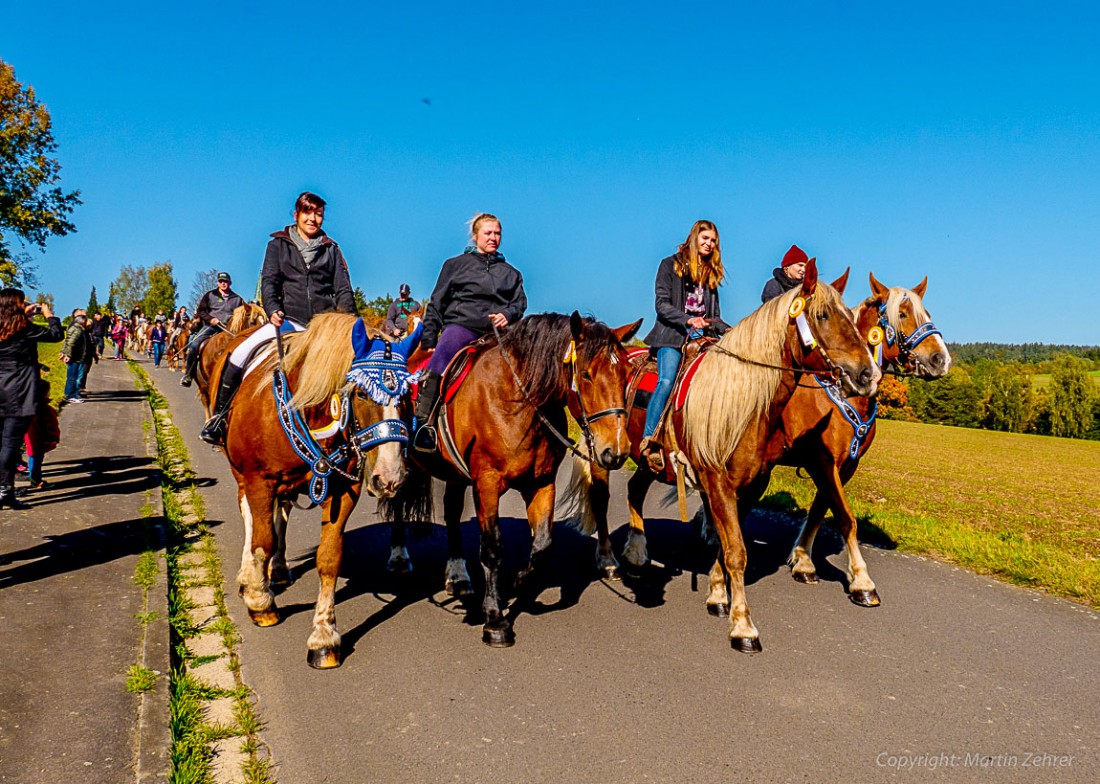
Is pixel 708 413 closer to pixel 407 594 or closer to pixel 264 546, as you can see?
pixel 407 594

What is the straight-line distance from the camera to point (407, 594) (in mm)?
6020

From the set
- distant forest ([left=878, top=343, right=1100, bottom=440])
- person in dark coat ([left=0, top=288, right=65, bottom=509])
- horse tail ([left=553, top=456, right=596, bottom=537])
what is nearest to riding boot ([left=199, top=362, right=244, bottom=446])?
horse tail ([left=553, top=456, right=596, bottom=537])

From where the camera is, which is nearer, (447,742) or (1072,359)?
(447,742)

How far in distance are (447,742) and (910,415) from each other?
7434 centimetres

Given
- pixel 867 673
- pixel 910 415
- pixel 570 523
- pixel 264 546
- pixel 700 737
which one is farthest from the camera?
pixel 910 415

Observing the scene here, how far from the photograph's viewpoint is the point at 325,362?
15.4 ft

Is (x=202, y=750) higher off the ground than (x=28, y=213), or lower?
lower

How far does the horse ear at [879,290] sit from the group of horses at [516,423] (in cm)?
114

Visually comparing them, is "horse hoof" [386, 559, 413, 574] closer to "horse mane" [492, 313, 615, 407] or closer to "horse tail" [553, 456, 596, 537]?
"horse tail" [553, 456, 596, 537]

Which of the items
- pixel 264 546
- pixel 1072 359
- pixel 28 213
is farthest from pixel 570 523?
pixel 1072 359

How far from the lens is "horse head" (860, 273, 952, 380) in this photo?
6410 millimetres

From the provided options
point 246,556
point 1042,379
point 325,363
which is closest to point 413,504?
point 246,556

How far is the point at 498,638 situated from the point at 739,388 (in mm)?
2478

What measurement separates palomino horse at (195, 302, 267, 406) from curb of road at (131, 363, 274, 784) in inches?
55.6
